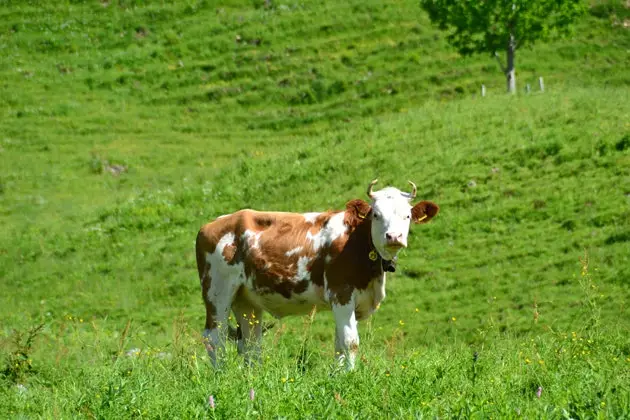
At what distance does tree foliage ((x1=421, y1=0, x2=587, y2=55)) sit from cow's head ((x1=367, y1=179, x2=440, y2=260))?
35128 mm

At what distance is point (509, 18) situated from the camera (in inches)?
1821

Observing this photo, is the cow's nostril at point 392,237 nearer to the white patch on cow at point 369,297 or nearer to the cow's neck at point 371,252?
the cow's neck at point 371,252

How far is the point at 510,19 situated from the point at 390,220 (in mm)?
36138

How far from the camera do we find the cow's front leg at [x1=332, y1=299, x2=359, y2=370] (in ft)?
40.4

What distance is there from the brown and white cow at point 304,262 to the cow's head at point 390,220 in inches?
0.5

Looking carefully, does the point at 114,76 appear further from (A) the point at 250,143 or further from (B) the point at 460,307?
(B) the point at 460,307

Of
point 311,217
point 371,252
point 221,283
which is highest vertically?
point 311,217

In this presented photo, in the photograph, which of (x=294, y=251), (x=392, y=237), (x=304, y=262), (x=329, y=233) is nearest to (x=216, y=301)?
(x=294, y=251)

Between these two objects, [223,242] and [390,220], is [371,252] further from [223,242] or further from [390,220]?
[223,242]

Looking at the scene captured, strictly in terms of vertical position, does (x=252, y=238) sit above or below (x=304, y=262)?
above

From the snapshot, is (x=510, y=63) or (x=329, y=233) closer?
(x=329, y=233)

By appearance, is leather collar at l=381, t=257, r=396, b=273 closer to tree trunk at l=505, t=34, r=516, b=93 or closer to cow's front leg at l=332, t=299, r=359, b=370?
cow's front leg at l=332, t=299, r=359, b=370

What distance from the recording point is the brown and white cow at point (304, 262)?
495 inches

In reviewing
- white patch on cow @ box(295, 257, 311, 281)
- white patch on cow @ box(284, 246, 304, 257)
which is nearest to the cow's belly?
white patch on cow @ box(295, 257, 311, 281)
